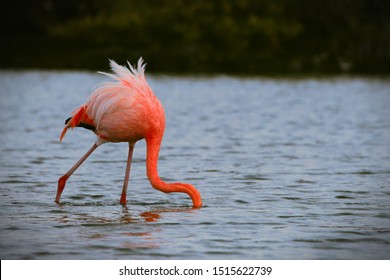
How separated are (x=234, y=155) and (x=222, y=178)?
2.57m

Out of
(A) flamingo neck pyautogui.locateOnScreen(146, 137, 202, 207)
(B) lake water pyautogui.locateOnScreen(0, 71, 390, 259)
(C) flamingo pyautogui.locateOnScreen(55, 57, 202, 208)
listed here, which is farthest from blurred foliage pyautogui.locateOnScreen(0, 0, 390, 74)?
(A) flamingo neck pyautogui.locateOnScreen(146, 137, 202, 207)

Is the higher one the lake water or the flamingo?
the flamingo

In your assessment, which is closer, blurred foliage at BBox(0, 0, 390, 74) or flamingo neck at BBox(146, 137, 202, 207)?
flamingo neck at BBox(146, 137, 202, 207)

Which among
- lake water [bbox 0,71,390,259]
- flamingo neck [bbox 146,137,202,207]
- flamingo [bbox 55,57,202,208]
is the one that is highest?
flamingo [bbox 55,57,202,208]

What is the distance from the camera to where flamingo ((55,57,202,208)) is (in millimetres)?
9133

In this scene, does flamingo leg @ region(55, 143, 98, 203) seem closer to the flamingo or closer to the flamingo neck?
the flamingo

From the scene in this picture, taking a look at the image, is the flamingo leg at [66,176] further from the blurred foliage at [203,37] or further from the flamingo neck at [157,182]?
the blurred foliage at [203,37]

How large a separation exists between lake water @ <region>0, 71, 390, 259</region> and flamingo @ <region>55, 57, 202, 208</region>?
1.29 ft

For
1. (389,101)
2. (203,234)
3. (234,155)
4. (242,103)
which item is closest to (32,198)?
(203,234)

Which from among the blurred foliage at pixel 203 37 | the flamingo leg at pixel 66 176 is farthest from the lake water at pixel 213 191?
the blurred foliage at pixel 203 37

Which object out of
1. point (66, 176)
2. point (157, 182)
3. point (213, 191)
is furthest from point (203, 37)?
point (157, 182)

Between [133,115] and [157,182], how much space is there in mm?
707

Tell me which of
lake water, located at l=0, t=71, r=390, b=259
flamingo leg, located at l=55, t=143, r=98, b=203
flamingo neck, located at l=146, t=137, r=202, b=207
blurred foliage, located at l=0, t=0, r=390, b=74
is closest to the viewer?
lake water, located at l=0, t=71, r=390, b=259
